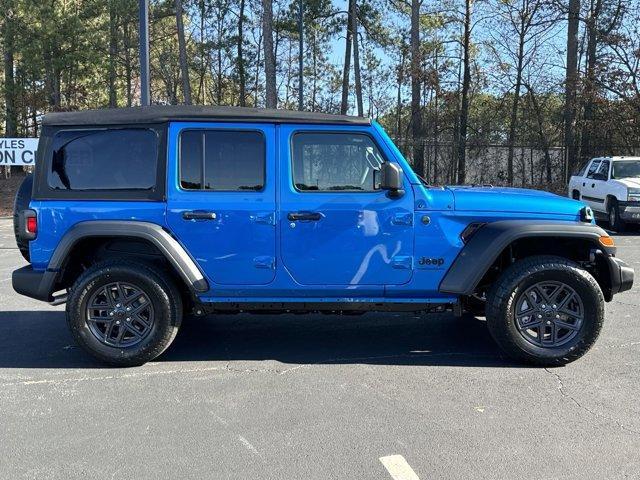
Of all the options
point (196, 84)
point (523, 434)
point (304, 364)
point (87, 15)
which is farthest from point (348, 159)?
point (196, 84)

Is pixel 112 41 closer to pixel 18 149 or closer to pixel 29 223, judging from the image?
pixel 18 149

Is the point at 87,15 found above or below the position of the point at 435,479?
above

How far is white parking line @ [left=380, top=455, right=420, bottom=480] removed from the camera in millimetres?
2980

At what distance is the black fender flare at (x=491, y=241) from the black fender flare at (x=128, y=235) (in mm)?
2037

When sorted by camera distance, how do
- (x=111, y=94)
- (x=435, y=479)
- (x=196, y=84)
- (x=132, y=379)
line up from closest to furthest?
→ 1. (x=435, y=479)
2. (x=132, y=379)
3. (x=111, y=94)
4. (x=196, y=84)

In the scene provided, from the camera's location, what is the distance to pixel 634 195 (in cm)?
1286

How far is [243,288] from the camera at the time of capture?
4605mm

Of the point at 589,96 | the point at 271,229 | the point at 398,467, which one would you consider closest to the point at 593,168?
the point at 589,96

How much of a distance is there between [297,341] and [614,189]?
10908 millimetres

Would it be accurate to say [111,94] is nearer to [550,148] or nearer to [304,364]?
[550,148]

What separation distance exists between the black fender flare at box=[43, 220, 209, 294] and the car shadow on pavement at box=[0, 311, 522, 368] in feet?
2.87

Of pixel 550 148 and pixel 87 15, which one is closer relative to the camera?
pixel 550 148

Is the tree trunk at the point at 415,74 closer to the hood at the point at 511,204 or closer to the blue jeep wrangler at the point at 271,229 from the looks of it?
the hood at the point at 511,204

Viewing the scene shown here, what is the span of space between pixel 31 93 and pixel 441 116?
19168 millimetres
